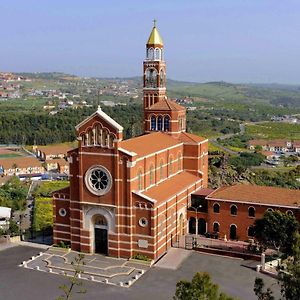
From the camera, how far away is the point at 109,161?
3612 centimetres

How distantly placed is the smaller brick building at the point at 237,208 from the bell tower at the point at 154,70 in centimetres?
1196

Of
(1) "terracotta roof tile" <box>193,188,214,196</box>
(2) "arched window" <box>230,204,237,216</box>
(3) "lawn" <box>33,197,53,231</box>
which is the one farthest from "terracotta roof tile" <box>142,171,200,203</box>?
(3) "lawn" <box>33,197,53,231</box>

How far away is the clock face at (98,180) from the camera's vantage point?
1430 inches

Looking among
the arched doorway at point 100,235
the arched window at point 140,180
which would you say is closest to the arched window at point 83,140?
the arched window at point 140,180

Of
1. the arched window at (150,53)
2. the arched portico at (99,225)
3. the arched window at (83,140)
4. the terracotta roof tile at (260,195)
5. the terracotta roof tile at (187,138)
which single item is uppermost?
the arched window at (150,53)

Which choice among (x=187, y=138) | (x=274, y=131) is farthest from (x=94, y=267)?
(x=274, y=131)

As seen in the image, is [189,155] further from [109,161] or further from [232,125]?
[232,125]

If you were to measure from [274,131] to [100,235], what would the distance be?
133483mm

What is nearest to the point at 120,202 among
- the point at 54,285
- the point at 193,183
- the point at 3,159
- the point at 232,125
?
the point at 54,285

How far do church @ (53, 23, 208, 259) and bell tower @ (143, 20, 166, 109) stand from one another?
24.8 ft

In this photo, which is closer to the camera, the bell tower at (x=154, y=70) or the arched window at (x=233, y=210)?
the arched window at (x=233, y=210)

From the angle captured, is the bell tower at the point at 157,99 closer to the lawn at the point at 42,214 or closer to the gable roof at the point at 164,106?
the gable roof at the point at 164,106

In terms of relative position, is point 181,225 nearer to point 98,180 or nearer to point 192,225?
point 192,225

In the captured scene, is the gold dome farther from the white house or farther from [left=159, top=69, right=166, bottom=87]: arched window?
the white house
